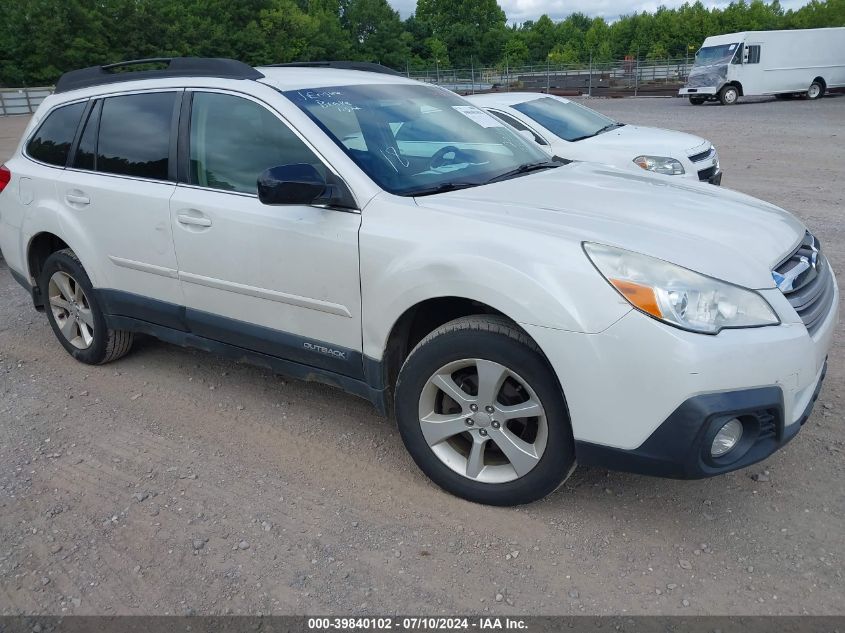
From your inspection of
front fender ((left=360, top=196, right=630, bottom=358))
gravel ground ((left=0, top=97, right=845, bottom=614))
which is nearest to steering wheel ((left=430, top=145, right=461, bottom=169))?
front fender ((left=360, top=196, right=630, bottom=358))

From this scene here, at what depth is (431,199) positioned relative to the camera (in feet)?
10.3

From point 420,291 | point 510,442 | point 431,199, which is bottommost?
point 510,442

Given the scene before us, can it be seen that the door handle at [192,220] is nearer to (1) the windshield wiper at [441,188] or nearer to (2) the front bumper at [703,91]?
(1) the windshield wiper at [441,188]

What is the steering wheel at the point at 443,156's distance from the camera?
3.57 metres

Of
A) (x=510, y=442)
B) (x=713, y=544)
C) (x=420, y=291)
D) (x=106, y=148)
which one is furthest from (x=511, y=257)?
(x=106, y=148)

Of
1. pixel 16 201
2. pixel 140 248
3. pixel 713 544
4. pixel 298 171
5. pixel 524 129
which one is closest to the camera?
pixel 713 544

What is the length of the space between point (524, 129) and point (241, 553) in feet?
23.4

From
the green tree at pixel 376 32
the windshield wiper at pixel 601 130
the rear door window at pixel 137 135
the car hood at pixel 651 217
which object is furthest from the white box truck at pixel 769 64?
the green tree at pixel 376 32

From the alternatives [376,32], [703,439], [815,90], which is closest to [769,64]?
[815,90]

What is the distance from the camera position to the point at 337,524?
9.93 ft

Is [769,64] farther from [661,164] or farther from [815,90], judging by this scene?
[661,164]

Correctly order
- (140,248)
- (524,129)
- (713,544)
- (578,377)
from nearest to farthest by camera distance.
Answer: (578,377)
(713,544)
(140,248)
(524,129)

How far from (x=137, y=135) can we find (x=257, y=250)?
1.25m

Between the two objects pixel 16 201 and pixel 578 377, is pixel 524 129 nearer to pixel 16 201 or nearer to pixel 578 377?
pixel 16 201
